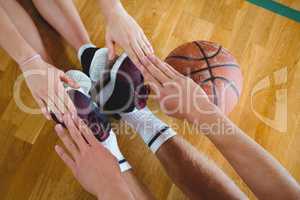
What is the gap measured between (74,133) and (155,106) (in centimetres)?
48

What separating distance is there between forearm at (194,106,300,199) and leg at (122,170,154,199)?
1.01ft

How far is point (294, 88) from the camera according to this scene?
1458 millimetres

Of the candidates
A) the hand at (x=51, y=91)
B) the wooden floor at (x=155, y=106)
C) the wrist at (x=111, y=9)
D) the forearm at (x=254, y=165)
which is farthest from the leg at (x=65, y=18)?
the forearm at (x=254, y=165)

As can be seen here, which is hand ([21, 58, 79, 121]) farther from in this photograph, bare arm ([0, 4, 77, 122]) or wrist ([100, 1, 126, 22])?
wrist ([100, 1, 126, 22])

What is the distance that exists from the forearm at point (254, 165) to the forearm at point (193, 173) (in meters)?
0.16

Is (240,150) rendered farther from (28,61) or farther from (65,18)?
(65,18)

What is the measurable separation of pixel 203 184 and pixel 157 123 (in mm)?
288

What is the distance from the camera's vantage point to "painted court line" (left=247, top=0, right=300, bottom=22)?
5.17ft

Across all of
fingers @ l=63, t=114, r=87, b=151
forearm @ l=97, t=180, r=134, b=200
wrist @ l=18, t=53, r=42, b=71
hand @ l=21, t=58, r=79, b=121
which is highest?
wrist @ l=18, t=53, r=42, b=71

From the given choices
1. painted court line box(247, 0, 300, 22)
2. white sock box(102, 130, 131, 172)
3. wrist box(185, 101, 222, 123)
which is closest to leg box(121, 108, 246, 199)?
white sock box(102, 130, 131, 172)

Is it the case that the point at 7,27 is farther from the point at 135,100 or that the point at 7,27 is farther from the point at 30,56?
the point at 135,100

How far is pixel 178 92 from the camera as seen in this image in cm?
94

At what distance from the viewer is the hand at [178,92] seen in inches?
36.2

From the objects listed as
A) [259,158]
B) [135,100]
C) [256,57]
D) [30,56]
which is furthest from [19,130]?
[256,57]
